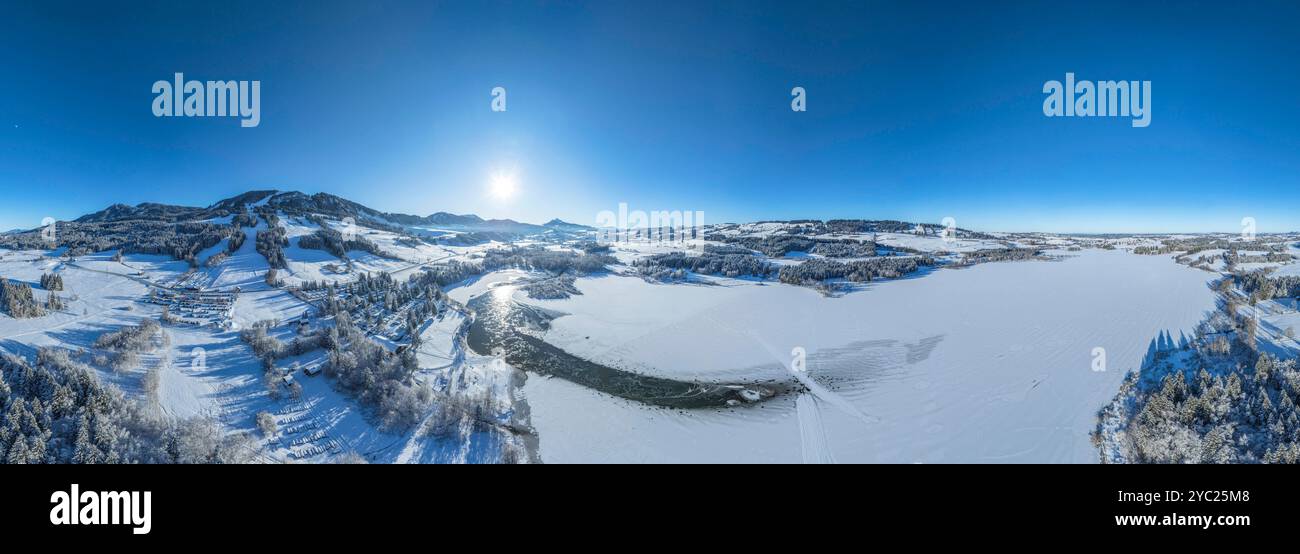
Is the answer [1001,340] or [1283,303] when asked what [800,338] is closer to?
[1001,340]

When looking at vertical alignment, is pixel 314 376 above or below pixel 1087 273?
below

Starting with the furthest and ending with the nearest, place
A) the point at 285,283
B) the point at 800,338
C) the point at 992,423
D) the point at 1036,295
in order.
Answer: the point at 285,283 < the point at 1036,295 < the point at 800,338 < the point at 992,423

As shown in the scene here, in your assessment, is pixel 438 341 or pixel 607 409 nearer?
pixel 607 409

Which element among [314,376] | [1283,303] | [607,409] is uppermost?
[1283,303]

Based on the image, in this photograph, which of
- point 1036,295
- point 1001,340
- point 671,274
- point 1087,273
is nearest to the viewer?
point 1001,340
